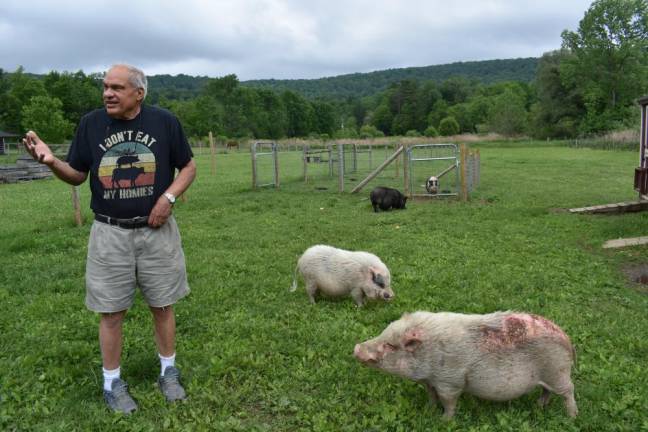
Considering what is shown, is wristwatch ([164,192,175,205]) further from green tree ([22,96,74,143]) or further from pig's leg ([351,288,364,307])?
green tree ([22,96,74,143])

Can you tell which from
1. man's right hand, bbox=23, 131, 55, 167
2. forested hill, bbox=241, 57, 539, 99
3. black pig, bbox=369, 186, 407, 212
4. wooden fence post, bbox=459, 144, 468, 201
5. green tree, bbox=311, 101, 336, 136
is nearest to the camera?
man's right hand, bbox=23, 131, 55, 167

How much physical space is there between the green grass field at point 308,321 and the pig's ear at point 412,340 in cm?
49

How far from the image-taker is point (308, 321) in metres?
5.20

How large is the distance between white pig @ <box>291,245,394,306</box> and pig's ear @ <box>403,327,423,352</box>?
2.00 meters

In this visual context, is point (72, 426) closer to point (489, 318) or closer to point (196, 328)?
point (196, 328)

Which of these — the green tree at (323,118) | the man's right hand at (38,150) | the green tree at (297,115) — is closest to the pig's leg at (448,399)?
the man's right hand at (38,150)

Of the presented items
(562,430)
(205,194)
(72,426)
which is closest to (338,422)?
(562,430)

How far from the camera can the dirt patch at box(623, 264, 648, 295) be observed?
636cm

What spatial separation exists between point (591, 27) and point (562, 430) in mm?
71849

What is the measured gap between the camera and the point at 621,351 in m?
4.48

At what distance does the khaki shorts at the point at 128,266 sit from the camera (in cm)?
347

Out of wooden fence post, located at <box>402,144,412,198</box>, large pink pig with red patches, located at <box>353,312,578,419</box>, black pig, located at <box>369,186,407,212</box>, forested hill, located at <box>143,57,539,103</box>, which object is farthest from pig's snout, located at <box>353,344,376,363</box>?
forested hill, located at <box>143,57,539,103</box>

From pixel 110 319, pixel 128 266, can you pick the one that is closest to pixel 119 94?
pixel 128 266

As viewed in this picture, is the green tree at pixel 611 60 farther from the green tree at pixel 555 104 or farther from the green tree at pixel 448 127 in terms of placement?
the green tree at pixel 448 127
